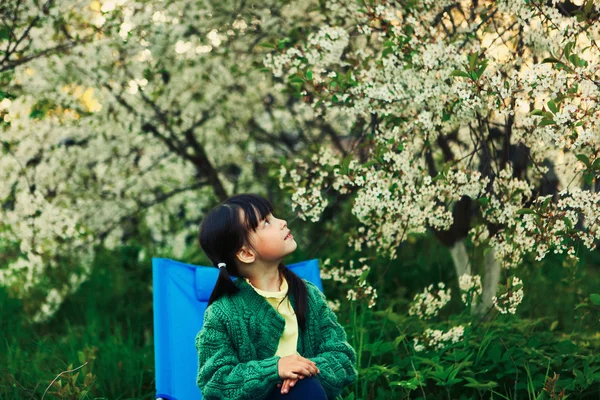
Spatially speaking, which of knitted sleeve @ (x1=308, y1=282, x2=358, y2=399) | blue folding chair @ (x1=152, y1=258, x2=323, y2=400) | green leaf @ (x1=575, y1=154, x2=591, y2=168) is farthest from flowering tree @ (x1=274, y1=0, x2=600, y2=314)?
knitted sleeve @ (x1=308, y1=282, x2=358, y2=399)

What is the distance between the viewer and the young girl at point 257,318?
6.65 ft

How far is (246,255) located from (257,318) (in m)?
0.18

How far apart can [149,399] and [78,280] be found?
152cm

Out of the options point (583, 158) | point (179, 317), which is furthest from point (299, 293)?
point (583, 158)

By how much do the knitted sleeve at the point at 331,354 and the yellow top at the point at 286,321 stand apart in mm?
63

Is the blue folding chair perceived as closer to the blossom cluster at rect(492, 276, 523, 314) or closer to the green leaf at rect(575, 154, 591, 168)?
the blossom cluster at rect(492, 276, 523, 314)

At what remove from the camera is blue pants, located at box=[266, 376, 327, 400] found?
1962 millimetres

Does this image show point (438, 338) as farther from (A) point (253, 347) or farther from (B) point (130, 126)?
(B) point (130, 126)

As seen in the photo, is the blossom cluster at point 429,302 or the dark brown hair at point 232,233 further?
the blossom cluster at point 429,302

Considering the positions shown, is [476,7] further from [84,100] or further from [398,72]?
[84,100]

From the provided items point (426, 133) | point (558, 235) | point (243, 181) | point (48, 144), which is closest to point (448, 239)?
point (426, 133)

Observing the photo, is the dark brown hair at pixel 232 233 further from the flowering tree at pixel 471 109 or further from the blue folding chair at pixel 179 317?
the flowering tree at pixel 471 109

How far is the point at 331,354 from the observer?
2145mm

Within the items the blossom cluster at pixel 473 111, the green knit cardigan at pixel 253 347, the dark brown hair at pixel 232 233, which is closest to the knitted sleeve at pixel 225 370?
the green knit cardigan at pixel 253 347
